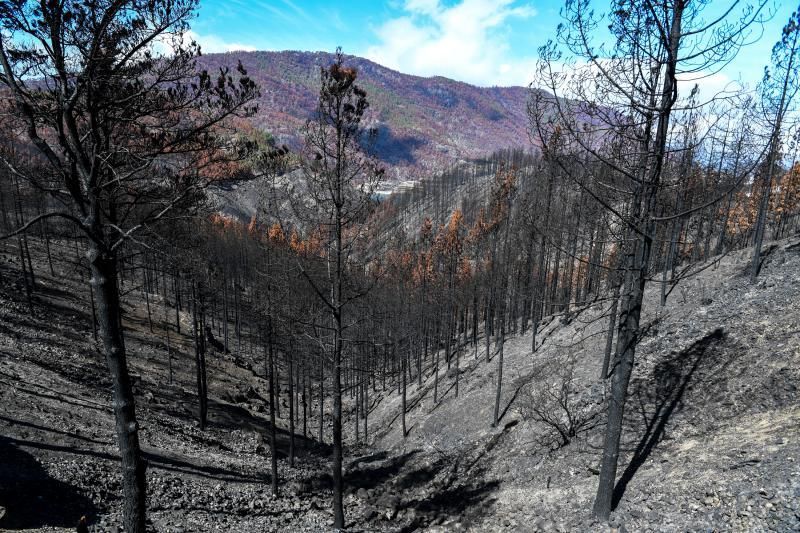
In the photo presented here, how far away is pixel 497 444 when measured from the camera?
19.1 m

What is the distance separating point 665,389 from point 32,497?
1907 centimetres

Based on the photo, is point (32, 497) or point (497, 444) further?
point (497, 444)

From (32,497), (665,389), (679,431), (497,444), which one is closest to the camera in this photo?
(32,497)

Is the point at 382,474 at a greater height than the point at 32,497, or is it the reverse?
the point at 32,497

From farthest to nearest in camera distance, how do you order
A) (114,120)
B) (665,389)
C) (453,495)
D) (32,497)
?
(453,495), (665,389), (32,497), (114,120)

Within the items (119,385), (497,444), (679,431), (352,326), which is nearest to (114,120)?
(119,385)

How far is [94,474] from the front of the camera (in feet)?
42.6

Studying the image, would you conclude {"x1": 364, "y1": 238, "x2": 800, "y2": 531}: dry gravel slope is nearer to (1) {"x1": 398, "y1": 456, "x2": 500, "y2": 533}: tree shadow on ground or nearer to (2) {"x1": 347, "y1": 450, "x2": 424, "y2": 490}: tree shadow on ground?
(1) {"x1": 398, "y1": 456, "x2": 500, "y2": 533}: tree shadow on ground

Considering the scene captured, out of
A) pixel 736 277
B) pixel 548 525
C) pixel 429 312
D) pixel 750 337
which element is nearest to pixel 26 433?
pixel 548 525

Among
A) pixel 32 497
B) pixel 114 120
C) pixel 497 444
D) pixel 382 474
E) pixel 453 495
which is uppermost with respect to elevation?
pixel 114 120

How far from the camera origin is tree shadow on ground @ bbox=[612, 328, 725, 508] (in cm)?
1153

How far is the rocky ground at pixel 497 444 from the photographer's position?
9039 millimetres

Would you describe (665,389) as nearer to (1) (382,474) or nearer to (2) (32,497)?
(1) (382,474)

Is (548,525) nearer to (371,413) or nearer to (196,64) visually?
(196,64)
